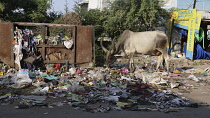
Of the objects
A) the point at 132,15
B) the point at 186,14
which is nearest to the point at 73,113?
the point at 132,15

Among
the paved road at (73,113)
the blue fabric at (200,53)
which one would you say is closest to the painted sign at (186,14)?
the blue fabric at (200,53)

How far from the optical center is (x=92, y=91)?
629 cm

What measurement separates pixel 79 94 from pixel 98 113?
1.42 m

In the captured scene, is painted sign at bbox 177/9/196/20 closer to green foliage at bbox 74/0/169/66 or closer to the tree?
green foliage at bbox 74/0/169/66

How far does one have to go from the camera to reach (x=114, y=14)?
14.0 metres

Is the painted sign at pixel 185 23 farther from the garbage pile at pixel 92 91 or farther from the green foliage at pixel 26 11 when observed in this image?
the green foliage at pixel 26 11

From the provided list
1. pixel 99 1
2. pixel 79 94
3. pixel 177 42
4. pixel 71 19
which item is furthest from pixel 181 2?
pixel 79 94

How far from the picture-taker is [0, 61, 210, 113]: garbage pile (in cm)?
518

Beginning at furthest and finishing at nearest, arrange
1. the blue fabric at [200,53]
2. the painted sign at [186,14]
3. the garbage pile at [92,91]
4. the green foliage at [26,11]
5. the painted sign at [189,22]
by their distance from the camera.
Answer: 1. the blue fabric at [200,53]
2. the painted sign at [186,14]
3. the painted sign at [189,22]
4. the green foliage at [26,11]
5. the garbage pile at [92,91]

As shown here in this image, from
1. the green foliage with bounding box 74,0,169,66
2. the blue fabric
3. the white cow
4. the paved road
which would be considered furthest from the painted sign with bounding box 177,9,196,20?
the paved road

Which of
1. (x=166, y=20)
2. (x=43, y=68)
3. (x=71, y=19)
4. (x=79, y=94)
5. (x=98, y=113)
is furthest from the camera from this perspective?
(x=166, y=20)

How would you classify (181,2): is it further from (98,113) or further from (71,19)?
(98,113)

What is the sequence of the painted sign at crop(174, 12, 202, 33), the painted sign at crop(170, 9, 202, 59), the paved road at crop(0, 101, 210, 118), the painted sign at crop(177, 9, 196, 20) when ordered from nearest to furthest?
1. the paved road at crop(0, 101, 210, 118)
2. the painted sign at crop(174, 12, 202, 33)
3. the painted sign at crop(170, 9, 202, 59)
4. the painted sign at crop(177, 9, 196, 20)

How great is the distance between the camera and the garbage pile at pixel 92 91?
5180mm
